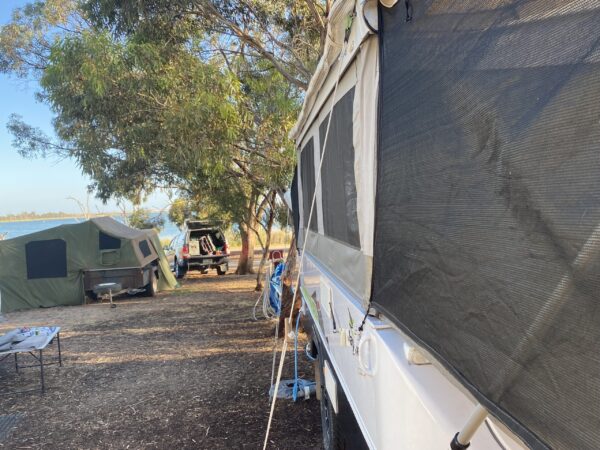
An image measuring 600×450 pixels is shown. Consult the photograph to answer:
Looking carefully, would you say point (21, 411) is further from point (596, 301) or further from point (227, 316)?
point (596, 301)

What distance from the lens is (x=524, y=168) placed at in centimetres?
90

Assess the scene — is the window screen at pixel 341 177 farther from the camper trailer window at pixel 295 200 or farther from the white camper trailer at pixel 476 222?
the camper trailer window at pixel 295 200

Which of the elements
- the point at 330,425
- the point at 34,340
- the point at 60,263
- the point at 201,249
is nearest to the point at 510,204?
the point at 330,425

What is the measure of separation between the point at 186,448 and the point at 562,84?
388 centimetres

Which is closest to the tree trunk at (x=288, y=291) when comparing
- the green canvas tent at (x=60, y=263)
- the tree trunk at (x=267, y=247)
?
the tree trunk at (x=267, y=247)

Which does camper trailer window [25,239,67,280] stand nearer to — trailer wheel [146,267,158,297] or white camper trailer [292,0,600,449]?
trailer wheel [146,267,158,297]

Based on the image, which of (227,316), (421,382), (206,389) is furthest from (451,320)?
(227,316)

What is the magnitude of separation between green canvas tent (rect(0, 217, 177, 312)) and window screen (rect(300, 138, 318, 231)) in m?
7.66

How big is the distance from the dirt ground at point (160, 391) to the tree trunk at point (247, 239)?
→ 198 inches

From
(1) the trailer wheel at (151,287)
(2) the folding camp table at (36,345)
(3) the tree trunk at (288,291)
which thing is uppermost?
(3) the tree trunk at (288,291)

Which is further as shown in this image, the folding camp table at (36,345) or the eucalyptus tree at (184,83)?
the eucalyptus tree at (184,83)

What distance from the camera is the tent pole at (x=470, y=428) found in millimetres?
977

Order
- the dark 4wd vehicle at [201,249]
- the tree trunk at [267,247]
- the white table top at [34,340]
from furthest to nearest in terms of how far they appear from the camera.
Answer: the dark 4wd vehicle at [201,249]
the tree trunk at [267,247]
the white table top at [34,340]

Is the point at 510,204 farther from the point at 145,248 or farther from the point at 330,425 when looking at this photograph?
the point at 145,248
